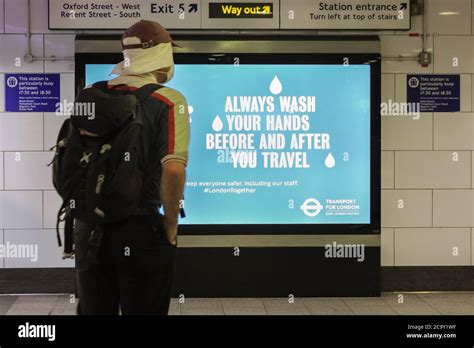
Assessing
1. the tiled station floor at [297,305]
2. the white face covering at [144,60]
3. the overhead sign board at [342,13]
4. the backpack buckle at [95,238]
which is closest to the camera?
the backpack buckle at [95,238]

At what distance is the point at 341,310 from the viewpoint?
18.8 feet

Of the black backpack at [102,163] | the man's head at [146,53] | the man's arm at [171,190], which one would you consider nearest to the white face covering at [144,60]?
the man's head at [146,53]

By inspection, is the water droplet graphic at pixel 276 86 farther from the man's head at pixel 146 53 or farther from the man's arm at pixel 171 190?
the man's arm at pixel 171 190

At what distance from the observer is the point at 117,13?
5969 mm

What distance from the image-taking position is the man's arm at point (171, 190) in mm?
3188

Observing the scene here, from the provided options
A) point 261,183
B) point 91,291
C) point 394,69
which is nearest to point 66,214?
point 91,291

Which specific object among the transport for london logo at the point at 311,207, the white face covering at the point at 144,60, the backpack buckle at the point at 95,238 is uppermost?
the white face covering at the point at 144,60

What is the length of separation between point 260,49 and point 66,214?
3.27 m

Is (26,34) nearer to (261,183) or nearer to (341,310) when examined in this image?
(261,183)

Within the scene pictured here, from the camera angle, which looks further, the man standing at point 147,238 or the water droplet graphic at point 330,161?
the water droplet graphic at point 330,161

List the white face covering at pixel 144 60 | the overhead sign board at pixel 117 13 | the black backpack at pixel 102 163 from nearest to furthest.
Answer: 1. the black backpack at pixel 102 163
2. the white face covering at pixel 144 60
3. the overhead sign board at pixel 117 13

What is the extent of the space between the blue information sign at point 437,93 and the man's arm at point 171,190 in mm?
3590

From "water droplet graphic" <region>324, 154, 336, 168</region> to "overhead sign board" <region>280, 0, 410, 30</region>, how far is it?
1.12 m

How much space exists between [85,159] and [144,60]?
2.11 feet
